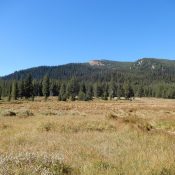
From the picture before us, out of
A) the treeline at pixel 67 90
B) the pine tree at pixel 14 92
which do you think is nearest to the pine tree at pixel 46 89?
the treeline at pixel 67 90

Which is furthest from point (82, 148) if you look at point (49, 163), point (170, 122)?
point (170, 122)

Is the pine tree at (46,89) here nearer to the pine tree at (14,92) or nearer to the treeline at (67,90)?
the treeline at (67,90)

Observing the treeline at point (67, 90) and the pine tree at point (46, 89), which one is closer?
the treeline at point (67, 90)

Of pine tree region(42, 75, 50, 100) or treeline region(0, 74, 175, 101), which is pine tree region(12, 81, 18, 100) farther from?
pine tree region(42, 75, 50, 100)

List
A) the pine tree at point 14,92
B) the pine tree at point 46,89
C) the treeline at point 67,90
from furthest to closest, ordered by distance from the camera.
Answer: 1. the pine tree at point 46,89
2. the treeline at point 67,90
3. the pine tree at point 14,92

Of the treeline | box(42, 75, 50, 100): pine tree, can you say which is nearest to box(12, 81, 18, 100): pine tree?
the treeline

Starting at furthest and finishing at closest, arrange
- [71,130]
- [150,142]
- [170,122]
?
[170,122] → [71,130] → [150,142]

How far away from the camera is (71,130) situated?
15656 millimetres

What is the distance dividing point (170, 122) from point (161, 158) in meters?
14.1

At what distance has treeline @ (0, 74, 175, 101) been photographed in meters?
122

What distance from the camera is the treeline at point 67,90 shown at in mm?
122438

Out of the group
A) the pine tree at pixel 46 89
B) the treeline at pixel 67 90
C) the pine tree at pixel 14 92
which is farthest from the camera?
the pine tree at pixel 46 89

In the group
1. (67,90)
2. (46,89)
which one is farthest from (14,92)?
(67,90)

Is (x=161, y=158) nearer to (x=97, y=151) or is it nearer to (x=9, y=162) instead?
(x=97, y=151)
